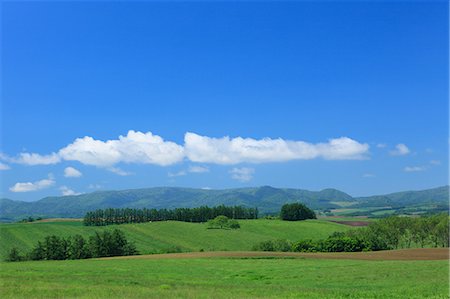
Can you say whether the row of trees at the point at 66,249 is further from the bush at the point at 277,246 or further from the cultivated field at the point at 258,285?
the cultivated field at the point at 258,285

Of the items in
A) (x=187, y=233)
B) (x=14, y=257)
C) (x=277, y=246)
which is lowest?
(x=187, y=233)

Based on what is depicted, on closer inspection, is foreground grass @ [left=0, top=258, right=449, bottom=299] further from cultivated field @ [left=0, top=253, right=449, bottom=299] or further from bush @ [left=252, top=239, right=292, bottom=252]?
bush @ [left=252, top=239, right=292, bottom=252]

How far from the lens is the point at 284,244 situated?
10631 centimetres

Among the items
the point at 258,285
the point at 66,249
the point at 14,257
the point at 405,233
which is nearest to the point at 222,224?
the point at 405,233

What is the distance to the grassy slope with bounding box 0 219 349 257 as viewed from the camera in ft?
453

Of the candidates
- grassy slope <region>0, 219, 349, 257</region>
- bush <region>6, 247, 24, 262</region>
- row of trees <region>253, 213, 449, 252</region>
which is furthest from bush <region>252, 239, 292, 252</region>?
bush <region>6, 247, 24, 262</region>

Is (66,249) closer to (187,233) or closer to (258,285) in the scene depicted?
(187,233)

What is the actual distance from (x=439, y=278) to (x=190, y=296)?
23613mm

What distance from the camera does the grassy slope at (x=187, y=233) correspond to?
13812cm

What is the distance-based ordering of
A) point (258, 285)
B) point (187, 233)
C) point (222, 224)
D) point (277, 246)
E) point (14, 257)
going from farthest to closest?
point (222, 224), point (187, 233), point (277, 246), point (14, 257), point (258, 285)

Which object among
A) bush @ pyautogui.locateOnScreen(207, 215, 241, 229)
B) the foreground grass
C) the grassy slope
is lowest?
the grassy slope

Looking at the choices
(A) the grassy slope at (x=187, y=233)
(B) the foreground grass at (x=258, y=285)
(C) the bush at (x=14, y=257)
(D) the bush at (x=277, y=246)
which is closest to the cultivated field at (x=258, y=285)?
(B) the foreground grass at (x=258, y=285)

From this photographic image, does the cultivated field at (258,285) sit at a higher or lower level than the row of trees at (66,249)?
higher

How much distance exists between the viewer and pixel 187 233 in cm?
16288
